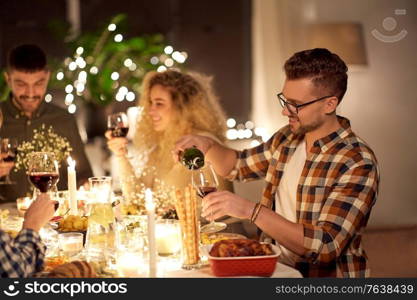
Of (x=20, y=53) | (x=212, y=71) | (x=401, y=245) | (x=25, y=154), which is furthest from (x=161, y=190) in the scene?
(x=212, y=71)

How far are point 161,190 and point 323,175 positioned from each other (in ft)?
4.08

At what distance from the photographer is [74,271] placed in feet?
6.82

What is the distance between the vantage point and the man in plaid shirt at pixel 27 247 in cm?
197

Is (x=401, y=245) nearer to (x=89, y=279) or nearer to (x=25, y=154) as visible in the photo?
(x=25, y=154)

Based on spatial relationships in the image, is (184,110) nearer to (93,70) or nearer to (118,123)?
(118,123)

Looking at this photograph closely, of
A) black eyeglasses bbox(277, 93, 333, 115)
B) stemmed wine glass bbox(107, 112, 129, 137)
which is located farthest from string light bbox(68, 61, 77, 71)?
black eyeglasses bbox(277, 93, 333, 115)

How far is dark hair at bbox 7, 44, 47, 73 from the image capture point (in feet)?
12.7

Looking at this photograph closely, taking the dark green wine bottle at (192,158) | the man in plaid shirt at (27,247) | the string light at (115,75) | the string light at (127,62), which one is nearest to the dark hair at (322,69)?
the dark green wine bottle at (192,158)

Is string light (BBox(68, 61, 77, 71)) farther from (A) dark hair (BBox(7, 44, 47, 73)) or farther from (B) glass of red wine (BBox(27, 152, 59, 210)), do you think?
(B) glass of red wine (BBox(27, 152, 59, 210))

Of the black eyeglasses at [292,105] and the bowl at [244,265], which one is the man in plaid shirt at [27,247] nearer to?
the bowl at [244,265]

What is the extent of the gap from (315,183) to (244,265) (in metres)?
0.62

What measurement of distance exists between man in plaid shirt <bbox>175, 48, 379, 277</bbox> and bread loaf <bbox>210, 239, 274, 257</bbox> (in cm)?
19

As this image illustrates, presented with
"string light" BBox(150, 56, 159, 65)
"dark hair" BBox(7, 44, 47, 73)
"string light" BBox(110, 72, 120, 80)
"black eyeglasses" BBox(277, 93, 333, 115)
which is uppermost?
"string light" BBox(150, 56, 159, 65)

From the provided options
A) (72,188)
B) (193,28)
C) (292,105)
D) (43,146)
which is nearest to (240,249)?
(292,105)
